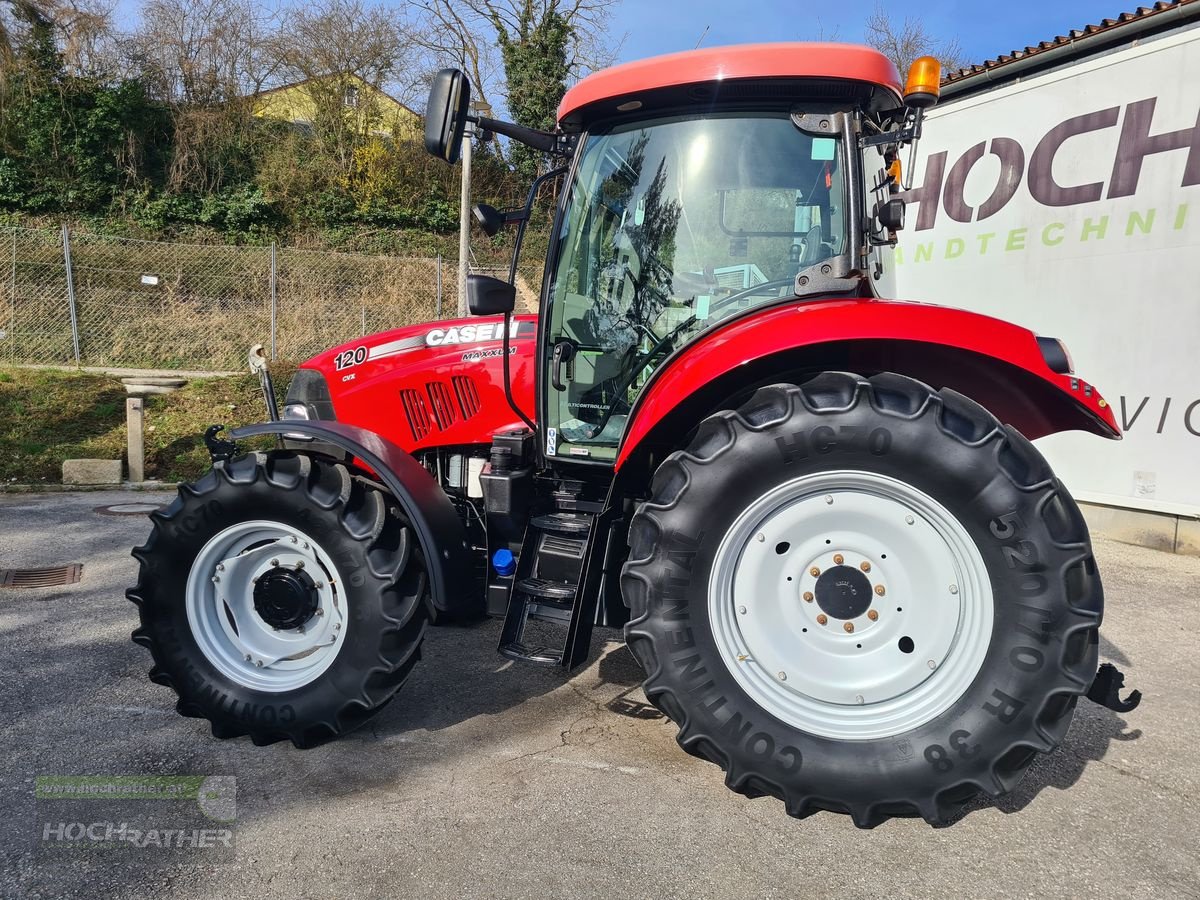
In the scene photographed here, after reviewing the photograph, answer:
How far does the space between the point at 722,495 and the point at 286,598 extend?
60.7 inches

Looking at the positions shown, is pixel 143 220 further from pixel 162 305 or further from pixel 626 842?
pixel 626 842

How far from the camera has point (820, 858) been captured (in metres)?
2.07

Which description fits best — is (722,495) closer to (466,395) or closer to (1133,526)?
(466,395)

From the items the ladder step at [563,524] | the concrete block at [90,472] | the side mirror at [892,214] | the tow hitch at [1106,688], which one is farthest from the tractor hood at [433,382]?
the concrete block at [90,472]

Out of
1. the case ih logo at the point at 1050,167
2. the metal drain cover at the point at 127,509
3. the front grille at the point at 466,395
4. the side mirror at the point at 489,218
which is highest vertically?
the case ih logo at the point at 1050,167

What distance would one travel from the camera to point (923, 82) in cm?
236

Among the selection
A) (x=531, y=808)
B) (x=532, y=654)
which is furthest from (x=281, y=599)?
(x=531, y=808)

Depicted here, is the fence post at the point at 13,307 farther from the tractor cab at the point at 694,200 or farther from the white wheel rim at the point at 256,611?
the tractor cab at the point at 694,200

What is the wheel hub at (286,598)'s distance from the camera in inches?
105

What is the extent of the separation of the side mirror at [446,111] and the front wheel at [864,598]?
4.06ft

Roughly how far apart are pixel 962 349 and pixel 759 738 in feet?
4.07

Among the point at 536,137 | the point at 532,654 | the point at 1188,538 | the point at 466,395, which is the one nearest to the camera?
the point at 532,654

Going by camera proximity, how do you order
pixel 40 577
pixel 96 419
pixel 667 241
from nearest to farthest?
pixel 667 241 → pixel 40 577 → pixel 96 419

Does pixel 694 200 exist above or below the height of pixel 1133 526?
above
